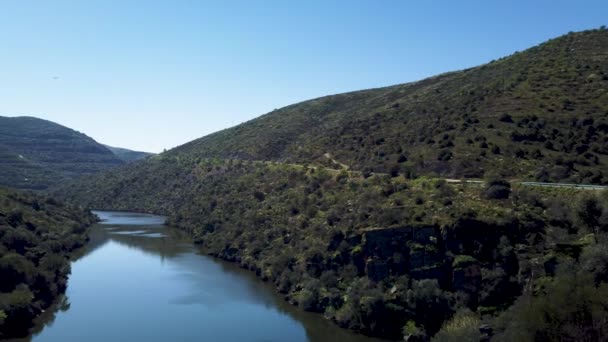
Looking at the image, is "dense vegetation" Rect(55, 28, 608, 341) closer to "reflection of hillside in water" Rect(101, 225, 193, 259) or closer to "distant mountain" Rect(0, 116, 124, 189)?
"reflection of hillside in water" Rect(101, 225, 193, 259)

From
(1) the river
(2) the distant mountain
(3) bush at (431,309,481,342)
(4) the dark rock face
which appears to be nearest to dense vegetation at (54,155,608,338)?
(4) the dark rock face

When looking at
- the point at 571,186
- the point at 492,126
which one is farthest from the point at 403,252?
the point at 492,126

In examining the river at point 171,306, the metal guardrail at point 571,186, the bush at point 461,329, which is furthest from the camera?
the metal guardrail at point 571,186

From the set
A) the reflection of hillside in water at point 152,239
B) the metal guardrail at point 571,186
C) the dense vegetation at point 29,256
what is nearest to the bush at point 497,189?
the metal guardrail at point 571,186

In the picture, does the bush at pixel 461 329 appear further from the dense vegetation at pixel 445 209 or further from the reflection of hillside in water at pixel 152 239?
the reflection of hillside in water at pixel 152 239

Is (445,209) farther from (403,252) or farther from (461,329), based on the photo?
(461,329)

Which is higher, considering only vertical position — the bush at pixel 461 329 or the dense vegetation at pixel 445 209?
the dense vegetation at pixel 445 209
